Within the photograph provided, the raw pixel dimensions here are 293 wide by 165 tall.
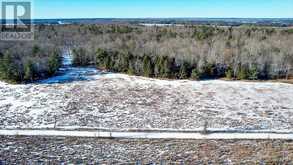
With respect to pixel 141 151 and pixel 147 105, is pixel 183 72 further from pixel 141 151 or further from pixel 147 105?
pixel 141 151

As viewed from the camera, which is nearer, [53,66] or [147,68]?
[53,66]

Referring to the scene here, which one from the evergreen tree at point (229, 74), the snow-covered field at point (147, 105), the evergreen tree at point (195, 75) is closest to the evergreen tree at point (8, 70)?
the snow-covered field at point (147, 105)

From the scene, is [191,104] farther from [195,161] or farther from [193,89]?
[195,161]

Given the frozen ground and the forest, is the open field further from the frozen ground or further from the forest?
the forest

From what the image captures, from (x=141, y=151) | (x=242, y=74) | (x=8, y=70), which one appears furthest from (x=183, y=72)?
(x=141, y=151)

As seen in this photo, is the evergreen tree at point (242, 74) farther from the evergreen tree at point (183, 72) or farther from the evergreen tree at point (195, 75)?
the evergreen tree at point (183, 72)

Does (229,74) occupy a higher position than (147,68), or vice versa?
(147,68)

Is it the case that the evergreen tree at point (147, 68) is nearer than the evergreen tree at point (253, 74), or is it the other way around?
the evergreen tree at point (253, 74)
